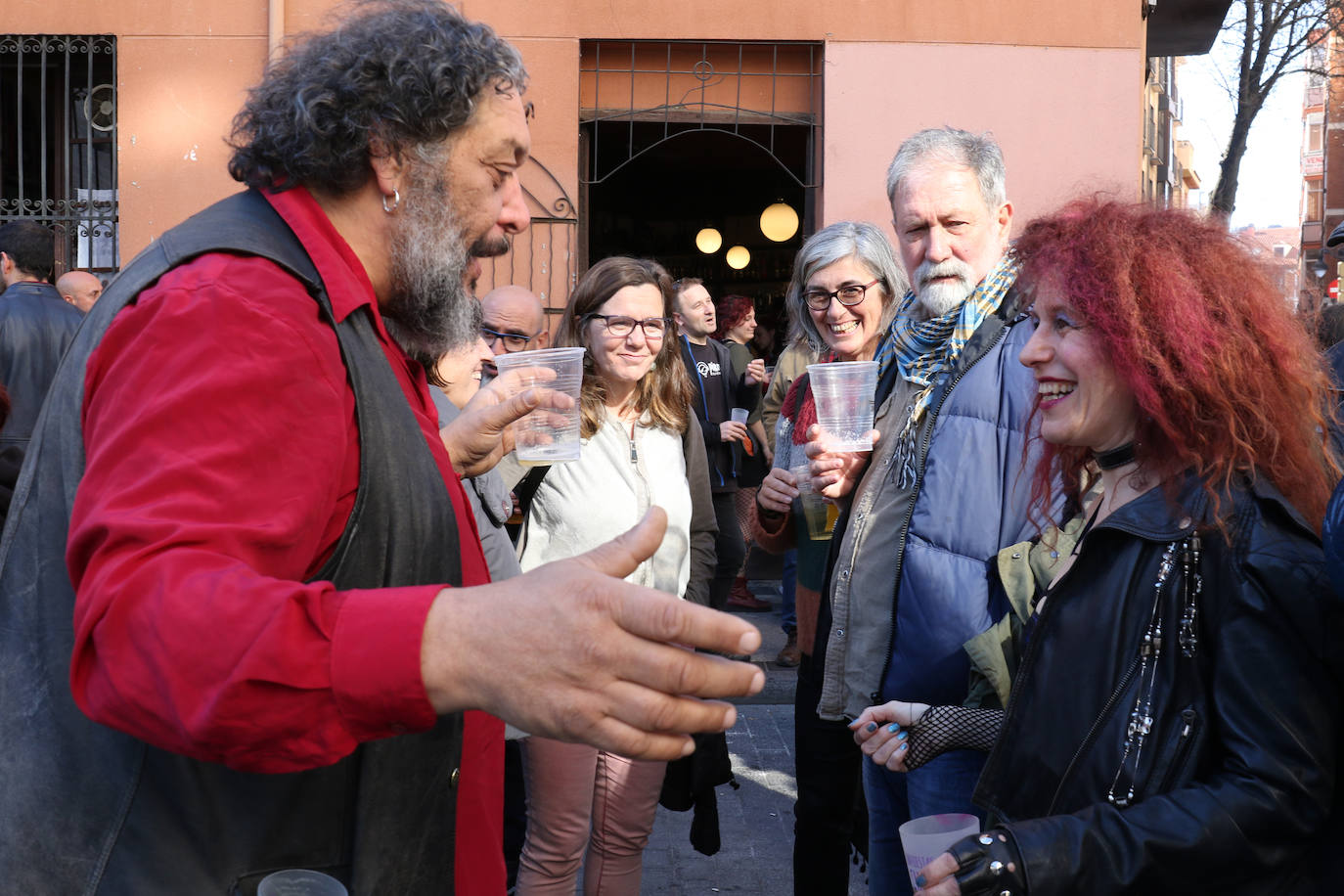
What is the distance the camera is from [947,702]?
8.77ft

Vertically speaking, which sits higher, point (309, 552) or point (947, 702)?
point (309, 552)

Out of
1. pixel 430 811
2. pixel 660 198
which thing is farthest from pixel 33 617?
pixel 660 198

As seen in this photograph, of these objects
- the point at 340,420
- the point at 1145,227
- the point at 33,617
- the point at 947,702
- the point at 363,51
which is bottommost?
the point at 947,702

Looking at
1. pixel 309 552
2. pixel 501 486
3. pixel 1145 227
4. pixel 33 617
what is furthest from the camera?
pixel 501 486

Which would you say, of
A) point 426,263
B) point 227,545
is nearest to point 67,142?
point 426,263

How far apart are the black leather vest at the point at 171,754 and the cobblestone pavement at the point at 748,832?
Result: 10.2 ft

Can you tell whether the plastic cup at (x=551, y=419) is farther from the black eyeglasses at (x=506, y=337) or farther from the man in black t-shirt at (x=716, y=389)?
the man in black t-shirt at (x=716, y=389)

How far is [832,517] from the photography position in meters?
3.56

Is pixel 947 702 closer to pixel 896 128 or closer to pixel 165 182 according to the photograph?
pixel 896 128

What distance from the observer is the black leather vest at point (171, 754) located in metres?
1.35

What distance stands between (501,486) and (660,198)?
37.5 ft

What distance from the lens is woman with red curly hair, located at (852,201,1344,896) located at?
5.55 ft

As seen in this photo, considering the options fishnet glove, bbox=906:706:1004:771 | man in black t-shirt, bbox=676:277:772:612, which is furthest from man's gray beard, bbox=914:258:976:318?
man in black t-shirt, bbox=676:277:772:612

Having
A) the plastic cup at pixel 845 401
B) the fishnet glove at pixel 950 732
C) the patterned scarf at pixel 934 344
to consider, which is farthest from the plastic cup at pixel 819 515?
the fishnet glove at pixel 950 732
